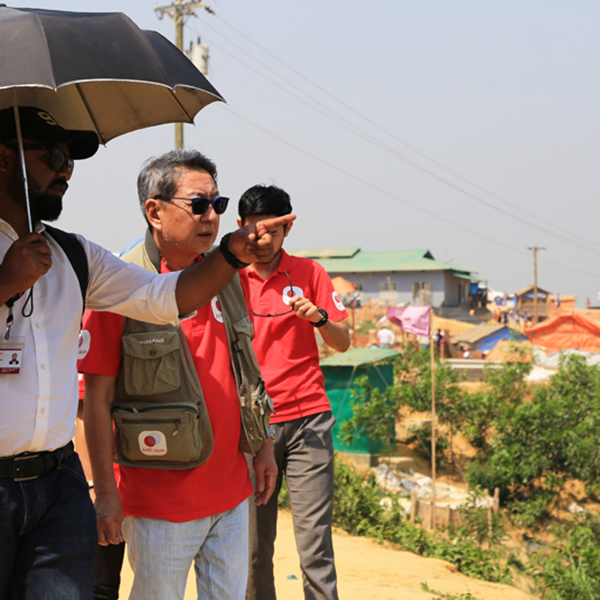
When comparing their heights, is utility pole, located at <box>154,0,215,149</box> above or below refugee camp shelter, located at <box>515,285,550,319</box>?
above

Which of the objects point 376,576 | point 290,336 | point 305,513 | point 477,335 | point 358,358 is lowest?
point 376,576

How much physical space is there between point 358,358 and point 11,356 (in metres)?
13.9

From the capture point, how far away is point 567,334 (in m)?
28.9

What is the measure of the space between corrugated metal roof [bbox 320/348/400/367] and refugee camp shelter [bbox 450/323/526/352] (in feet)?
64.6

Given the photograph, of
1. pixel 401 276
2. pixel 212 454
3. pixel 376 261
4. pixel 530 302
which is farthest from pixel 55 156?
pixel 530 302

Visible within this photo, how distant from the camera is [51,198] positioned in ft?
6.48

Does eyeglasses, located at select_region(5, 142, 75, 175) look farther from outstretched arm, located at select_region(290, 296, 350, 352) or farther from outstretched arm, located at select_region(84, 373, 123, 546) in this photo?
outstretched arm, located at select_region(290, 296, 350, 352)

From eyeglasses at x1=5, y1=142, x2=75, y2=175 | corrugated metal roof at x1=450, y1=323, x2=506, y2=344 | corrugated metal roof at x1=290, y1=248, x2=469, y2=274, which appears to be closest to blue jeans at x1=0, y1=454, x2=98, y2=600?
eyeglasses at x1=5, y1=142, x2=75, y2=175

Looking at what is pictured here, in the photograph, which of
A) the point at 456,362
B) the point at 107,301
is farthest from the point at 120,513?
the point at 456,362

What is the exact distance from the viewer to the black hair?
3.88m

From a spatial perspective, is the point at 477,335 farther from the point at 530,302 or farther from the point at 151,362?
the point at 151,362

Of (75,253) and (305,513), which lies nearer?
(75,253)

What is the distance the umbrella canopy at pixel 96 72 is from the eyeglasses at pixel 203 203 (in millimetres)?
299

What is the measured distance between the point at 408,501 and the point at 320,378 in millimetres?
9883
